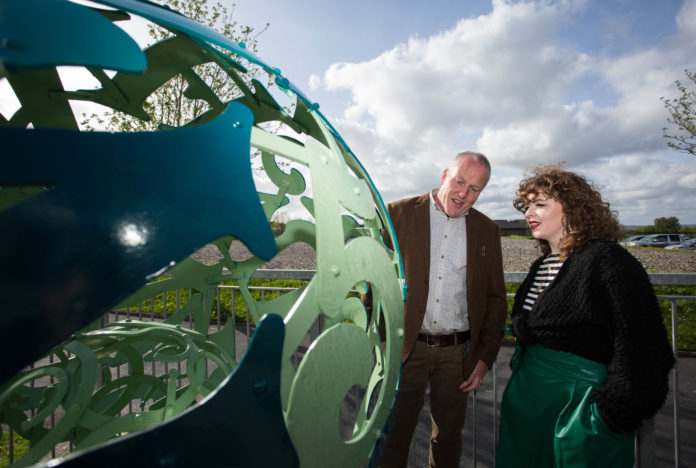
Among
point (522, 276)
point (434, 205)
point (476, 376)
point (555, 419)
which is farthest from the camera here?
point (522, 276)

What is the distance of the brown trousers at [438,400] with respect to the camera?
2715 mm

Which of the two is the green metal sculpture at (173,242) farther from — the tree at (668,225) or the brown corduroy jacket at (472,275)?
the tree at (668,225)

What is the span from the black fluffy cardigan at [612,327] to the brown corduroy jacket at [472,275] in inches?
25.1

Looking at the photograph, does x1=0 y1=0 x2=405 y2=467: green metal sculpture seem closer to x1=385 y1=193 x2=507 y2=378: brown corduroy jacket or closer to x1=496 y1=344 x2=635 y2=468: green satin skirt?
x1=496 y1=344 x2=635 y2=468: green satin skirt

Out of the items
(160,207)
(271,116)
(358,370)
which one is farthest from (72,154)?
(271,116)

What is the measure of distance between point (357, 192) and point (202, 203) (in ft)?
1.59

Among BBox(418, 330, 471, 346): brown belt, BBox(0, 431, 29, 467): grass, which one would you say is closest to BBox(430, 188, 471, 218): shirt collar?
BBox(418, 330, 471, 346): brown belt

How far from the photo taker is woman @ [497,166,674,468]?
163 centimetres

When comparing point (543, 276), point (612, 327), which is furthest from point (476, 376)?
A: point (612, 327)

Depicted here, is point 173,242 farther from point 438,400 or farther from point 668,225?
point 668,225

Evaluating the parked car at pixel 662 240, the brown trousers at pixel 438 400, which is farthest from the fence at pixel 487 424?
the parked car at pixel 662 240

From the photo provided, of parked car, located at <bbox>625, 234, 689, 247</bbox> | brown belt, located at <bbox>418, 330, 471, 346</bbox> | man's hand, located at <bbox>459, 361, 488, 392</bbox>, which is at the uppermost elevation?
brown belt, located at <bbox>418, 330, 471, 346</bbox>

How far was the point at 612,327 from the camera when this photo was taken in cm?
177

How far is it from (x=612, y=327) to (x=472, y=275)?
3.31ft
